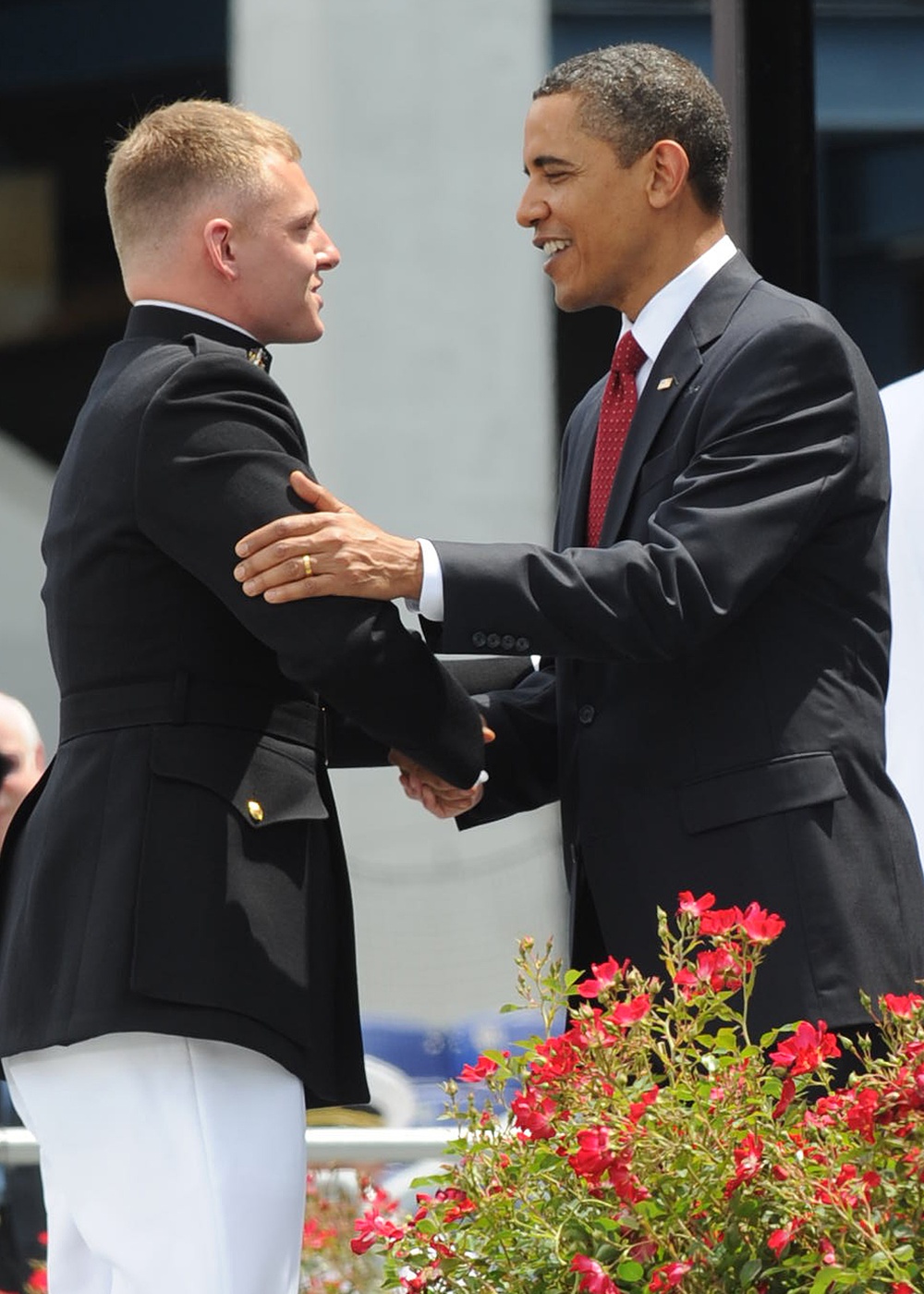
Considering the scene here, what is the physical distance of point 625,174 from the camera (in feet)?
9.44

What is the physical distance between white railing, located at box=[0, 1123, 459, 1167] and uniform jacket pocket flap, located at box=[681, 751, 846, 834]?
49.7 inches

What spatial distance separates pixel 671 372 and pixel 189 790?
0.81 metres

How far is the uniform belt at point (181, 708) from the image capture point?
249cm

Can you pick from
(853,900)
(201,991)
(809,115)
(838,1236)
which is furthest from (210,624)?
→ (809,115)

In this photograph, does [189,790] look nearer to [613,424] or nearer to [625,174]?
[613,424]

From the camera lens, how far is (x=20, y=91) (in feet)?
15.8

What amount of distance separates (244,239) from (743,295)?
0.63m

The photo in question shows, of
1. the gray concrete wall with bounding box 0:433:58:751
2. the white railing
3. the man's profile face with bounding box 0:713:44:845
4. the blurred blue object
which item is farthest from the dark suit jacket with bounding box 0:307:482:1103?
the gray concrete wall with bounding box 0:433:58:751

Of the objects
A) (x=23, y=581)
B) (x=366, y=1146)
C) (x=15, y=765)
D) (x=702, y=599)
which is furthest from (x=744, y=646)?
(x=23, y=581)

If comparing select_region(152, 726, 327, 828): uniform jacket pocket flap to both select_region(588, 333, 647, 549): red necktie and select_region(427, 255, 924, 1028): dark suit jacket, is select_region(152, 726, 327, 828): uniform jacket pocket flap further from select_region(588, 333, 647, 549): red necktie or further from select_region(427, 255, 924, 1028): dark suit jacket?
select_region(588, 333, 647, 549): red necktie

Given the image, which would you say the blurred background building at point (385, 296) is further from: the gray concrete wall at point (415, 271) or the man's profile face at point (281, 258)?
the man's profile face at point (281, 258)

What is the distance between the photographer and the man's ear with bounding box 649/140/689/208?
287cm

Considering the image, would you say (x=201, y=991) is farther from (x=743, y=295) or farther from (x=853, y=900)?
(x=743, y=295)

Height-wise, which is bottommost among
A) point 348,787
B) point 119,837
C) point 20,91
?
point 348,787
